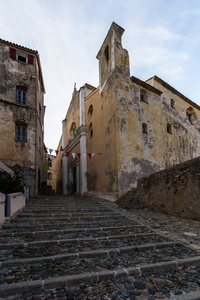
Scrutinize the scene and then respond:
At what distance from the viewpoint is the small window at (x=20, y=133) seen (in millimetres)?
13117

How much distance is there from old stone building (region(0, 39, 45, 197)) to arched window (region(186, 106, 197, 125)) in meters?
16.4

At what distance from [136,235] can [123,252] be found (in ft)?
3.69

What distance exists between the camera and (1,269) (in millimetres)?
2820

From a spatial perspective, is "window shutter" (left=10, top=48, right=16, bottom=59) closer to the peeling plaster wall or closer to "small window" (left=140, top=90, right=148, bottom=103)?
the peeling plaster wall

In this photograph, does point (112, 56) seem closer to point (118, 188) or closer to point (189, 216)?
point (118, 188)

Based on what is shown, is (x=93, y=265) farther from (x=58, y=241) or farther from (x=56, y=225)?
(x=56, y=225)

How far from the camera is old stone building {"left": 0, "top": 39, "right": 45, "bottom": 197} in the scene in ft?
41.2

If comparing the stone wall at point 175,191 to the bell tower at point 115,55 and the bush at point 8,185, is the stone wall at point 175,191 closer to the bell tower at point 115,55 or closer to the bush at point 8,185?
the bush at point 8,185

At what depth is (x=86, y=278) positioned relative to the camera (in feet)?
8.39

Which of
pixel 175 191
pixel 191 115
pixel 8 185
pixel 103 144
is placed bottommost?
pixel 175 191

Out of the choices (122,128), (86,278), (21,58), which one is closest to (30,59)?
(21,58)

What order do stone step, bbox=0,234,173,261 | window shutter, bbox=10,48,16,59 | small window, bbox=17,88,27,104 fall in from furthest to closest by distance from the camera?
1. window shutter, bbox=10,48,16,59
2. small window, bbox=17,88,27,104
3. stone step, bbox=0,234,173,261

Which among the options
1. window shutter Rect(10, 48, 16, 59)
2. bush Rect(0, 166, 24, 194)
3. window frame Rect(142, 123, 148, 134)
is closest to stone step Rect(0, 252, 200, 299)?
bush Rect(0, 166, 24, 194)

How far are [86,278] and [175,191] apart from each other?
5.65 meters
